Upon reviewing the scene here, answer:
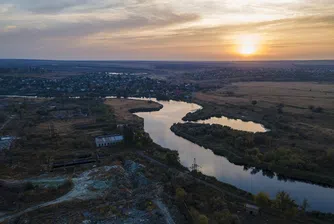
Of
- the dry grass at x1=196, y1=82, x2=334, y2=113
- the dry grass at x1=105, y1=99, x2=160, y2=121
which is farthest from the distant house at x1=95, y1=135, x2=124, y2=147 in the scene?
the dry grass at x1=196, y1=82, x2=334, y2=113

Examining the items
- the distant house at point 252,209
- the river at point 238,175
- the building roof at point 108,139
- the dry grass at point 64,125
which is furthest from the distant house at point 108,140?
the distant house at point 252,209

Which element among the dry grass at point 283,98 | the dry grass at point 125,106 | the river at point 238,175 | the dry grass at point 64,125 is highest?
the dry grass at point 283,98

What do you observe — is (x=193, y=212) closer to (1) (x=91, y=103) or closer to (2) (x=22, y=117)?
(2) (x=22, y=117)

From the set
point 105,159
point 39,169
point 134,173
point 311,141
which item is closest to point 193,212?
point 134,173

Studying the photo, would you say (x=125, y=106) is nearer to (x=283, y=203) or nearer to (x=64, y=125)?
(x=64, y=125)

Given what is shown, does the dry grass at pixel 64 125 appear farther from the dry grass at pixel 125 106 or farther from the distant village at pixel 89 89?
the distant village at pixel 89 89

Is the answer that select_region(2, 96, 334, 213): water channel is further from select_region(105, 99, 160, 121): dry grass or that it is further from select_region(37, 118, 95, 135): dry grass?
select_region(37, 118, 95, 135): dry grass
